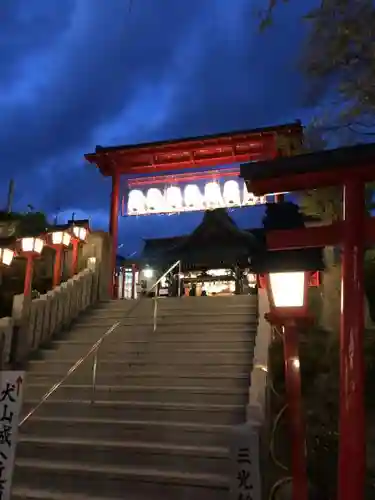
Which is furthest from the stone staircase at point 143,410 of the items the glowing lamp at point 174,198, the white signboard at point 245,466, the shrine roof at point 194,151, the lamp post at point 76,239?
the shrine roof at point 194,151

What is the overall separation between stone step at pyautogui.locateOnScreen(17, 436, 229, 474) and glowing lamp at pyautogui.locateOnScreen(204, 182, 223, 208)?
1117 centimetres

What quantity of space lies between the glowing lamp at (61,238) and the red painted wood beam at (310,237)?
10.9 meters

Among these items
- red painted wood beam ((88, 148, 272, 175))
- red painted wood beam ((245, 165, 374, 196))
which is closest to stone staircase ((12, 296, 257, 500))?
red painted wood beam ((245, 165, 374, 196))

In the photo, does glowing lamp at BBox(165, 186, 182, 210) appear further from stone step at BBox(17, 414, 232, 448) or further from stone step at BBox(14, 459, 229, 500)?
stone step at BBox(14, 459, 229, 500)

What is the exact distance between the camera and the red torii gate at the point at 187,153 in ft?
53.6

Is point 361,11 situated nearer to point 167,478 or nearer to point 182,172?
point 167,478

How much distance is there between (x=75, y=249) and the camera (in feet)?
49.0

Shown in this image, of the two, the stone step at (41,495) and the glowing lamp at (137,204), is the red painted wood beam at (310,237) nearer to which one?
the stone step at (41,495)

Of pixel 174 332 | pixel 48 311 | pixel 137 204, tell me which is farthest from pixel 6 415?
pixel 137 204

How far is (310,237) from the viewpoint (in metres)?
4.24

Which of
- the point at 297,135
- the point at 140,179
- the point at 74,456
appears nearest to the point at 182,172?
the point at 140,179

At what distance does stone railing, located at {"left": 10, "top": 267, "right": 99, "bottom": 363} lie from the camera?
32.6ft

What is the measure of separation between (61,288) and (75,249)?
314cm

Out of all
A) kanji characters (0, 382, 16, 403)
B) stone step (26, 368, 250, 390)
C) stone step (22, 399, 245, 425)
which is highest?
kanji characters (0, 382, 16, 403)
